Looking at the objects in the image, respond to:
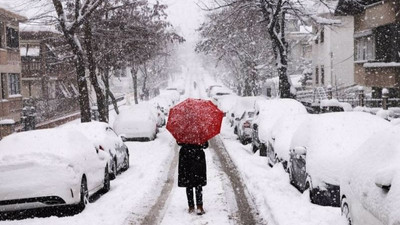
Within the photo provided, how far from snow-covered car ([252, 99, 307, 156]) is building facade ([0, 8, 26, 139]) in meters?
16.0

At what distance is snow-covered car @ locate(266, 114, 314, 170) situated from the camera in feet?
41.7

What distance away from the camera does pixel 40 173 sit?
8.93 meters

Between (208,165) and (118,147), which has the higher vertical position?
(118,147)

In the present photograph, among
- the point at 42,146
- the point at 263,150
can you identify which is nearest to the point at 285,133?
the point at 263,150

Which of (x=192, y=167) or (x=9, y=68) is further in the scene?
(x=9, y=68)

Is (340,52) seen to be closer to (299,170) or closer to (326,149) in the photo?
(299,170)

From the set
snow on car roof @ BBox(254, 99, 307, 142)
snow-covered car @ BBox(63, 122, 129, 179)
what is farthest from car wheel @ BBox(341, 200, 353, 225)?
snow on car roof @ BBox(254, 99, 307, 142)

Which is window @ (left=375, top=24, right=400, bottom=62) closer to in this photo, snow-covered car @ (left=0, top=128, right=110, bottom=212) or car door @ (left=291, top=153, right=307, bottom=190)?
car door @ (left=291, top=153, right=307, bottom=190)

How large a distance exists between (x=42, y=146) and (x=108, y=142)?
4.03 m

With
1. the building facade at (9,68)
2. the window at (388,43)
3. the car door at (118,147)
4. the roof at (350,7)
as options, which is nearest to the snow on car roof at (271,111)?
the car door at (118,147)

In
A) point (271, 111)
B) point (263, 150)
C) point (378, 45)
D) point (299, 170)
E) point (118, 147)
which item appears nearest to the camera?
point (299, 170)

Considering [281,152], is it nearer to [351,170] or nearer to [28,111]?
[351,170]

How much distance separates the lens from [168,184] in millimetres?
12516

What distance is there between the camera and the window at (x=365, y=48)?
2766cm
